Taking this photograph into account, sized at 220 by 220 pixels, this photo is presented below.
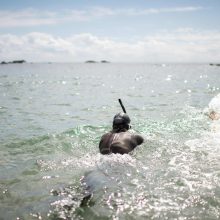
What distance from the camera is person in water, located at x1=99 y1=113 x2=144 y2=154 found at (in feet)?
30.4

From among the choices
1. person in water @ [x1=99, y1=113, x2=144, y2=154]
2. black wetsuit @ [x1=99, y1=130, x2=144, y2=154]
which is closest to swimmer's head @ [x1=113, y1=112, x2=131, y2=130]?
person in water @ [x1=99, y1=113, x2=144, y2=154]

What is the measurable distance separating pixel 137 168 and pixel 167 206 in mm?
2318

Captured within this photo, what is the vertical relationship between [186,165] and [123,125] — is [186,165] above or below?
below

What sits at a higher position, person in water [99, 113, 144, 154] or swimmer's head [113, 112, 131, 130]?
swimmer's head [113, 112, 131, 130]

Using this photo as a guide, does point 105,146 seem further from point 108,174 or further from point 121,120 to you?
point 108,174

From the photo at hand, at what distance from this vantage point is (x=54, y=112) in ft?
69.6

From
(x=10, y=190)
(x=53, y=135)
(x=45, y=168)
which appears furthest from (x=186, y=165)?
(x=53, y=135)

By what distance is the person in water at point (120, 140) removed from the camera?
9270 mm

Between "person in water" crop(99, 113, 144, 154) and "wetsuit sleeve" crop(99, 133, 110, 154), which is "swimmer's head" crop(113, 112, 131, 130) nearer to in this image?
"person in water" crop(99, 113, 144, 154)

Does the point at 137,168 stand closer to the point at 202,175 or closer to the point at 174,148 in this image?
the point at 202,175

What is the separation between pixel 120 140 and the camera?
946 centimetres

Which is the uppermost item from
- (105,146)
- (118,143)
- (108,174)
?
(118,143)

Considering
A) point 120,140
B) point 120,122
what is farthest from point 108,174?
point 120,122

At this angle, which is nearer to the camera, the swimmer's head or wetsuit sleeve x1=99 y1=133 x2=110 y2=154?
wetsuit sleeve x1=99 y1=133 x2=110 y2=154
